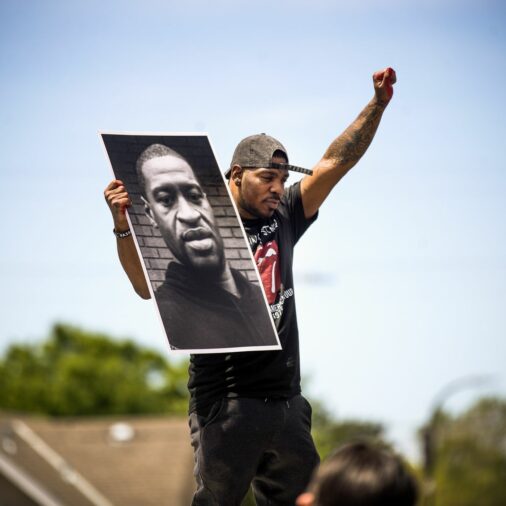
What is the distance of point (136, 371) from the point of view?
69.8 meters

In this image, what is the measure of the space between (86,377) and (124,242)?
6175 cm

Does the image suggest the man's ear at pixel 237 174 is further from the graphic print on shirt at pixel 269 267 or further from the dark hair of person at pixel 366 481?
the dark hair of person at pixel 366 481

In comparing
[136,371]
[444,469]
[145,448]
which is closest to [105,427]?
[145,448]

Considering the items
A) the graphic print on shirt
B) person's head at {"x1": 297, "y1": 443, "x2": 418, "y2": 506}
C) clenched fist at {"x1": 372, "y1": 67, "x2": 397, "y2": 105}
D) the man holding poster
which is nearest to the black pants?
the man holding poster

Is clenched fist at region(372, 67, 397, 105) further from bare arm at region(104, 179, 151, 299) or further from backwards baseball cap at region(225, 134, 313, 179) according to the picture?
bare arm at region(104, 179, 151, 299)

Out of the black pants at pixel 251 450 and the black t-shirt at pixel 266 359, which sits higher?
the black t-shirt at pixel 266 359

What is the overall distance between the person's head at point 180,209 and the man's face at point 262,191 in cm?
24

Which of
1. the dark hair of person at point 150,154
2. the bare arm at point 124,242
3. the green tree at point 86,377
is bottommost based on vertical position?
the green tree at point 86,377

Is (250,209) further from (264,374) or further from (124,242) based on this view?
(264,374)

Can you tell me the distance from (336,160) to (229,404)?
1.24m

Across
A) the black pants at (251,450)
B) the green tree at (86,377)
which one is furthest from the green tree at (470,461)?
the green tree at (86,377)

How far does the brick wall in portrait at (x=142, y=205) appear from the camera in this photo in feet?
16.1

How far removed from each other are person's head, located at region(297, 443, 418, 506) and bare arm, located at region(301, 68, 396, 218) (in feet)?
8.36

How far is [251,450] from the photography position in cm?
491
